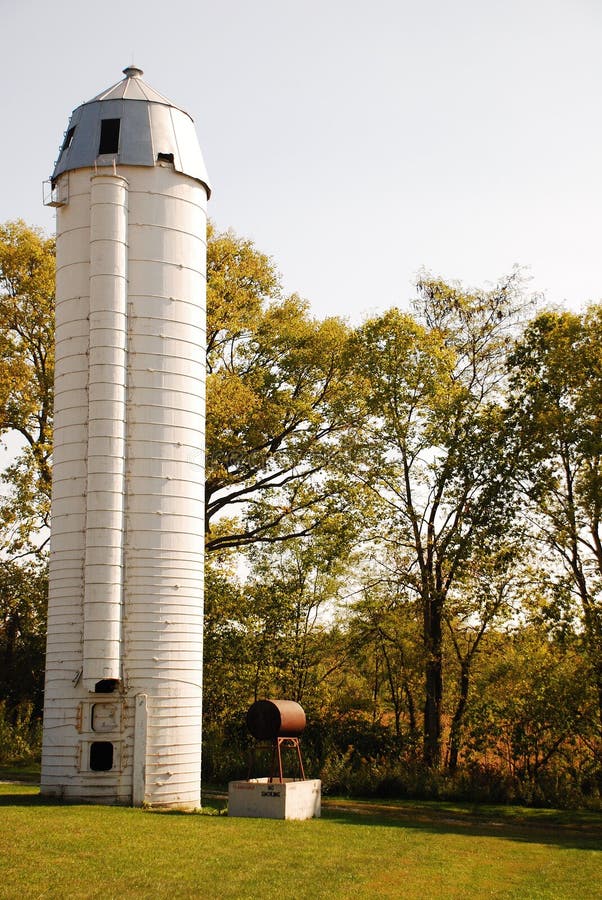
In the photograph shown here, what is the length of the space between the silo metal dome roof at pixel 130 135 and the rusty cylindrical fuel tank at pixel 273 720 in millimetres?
11953

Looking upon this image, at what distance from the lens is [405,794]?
26.6m

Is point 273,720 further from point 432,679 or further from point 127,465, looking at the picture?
point 432,679

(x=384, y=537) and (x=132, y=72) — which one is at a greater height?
(x=132, y=72)

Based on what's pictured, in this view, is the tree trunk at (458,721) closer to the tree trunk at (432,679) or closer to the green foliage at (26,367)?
the tree trunk at (432,679)

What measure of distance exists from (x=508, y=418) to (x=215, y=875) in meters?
18.1

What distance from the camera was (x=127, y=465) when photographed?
21375mm

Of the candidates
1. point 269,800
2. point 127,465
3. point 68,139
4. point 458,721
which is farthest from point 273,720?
point 68,139

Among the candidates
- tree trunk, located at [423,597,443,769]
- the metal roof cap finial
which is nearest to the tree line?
tree trunk, located at [423,597,443,769]

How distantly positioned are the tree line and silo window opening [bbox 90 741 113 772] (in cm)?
854

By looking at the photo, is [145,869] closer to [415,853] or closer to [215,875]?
[215,875]

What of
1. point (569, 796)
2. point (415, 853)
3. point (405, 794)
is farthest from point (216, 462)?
point (415, 853)

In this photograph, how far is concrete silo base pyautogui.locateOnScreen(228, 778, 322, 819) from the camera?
1925 cm

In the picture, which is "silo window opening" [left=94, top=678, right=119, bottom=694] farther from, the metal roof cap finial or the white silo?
the metal roof cap finial

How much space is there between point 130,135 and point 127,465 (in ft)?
24.8
